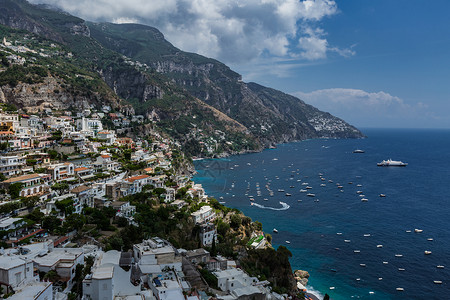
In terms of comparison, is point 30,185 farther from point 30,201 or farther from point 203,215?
point 203,215

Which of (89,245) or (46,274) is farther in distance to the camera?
(89,245)

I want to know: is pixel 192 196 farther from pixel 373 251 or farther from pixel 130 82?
pixel 130 82

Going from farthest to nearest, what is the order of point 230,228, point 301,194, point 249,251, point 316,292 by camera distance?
point 301,194 → point 230,228 → point 249,251 → point 316,292

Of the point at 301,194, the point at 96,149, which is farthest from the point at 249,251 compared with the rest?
the point at 301,194

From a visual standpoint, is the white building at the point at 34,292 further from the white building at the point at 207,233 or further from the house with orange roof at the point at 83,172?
the house with orange roof at the point at 83,172

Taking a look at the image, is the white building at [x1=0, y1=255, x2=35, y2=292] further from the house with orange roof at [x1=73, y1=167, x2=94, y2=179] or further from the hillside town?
the house with orange roof at [x1=73, y1=167, x2=94, y2=179]

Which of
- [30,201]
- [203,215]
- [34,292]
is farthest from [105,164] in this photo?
[34,292]

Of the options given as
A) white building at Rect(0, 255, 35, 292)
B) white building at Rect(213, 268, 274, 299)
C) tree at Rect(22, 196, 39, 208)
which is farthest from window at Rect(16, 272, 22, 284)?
tree at Rect(22, 196, 39, 208)
